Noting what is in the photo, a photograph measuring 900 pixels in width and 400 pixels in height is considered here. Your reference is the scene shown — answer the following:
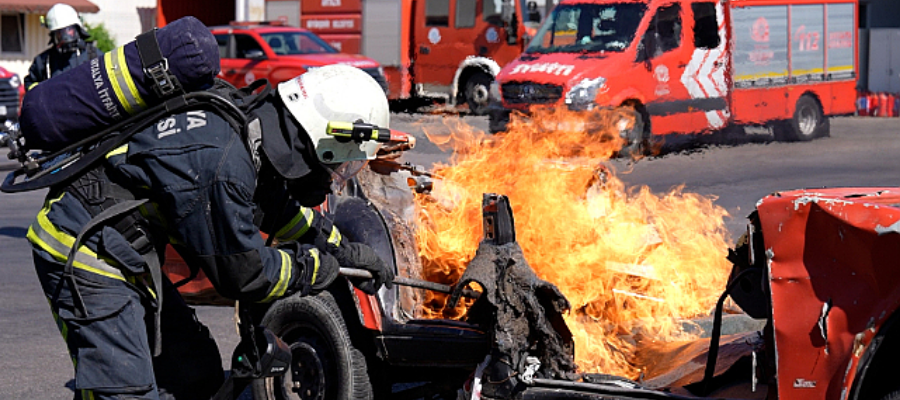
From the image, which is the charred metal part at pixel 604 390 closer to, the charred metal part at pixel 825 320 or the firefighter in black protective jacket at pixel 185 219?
the charred metal part at pixel 825 320

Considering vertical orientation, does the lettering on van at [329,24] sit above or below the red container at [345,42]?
above

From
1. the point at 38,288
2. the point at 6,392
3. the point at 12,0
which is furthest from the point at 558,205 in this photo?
the point at 12,0

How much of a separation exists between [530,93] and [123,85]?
1258cm

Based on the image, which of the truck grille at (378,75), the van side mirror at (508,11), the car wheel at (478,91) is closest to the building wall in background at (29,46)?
the truck grille at (378,75)

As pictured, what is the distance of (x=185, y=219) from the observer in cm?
363

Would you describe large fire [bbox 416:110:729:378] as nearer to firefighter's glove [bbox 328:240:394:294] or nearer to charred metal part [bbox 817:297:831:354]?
firefighter's glove [bbox 328:240:394:294]

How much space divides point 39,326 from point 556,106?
913cm

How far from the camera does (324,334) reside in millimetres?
5086

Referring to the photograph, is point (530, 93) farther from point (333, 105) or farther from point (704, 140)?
point (333, 105)

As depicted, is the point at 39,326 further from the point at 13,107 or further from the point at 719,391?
the point at 13,107

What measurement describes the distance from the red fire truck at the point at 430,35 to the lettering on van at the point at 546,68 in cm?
454

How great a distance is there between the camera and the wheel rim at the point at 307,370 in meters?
5.08

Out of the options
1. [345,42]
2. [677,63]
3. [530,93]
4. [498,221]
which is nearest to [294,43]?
[345,42]

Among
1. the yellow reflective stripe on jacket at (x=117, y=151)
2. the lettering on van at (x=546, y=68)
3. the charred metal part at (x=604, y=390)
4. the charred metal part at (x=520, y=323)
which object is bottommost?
the charred metal part at (x=604, y=390)
